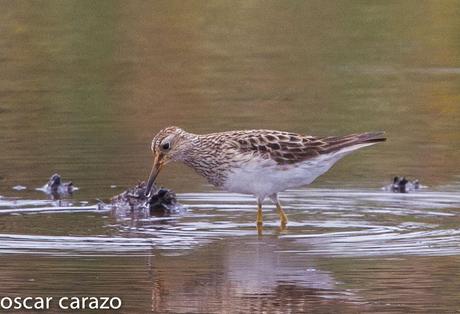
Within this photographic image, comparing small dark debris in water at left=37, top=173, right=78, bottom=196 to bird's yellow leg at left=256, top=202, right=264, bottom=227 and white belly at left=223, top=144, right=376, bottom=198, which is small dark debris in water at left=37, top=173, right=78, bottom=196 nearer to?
white belly at left=223, top=144, right=376, bottom=198

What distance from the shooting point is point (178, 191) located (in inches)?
597

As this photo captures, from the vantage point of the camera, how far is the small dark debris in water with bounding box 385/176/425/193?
587 inches

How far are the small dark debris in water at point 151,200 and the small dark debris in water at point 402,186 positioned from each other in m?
2.33

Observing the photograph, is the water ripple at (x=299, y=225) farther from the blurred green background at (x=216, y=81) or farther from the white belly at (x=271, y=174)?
the blurred green background at (x=216, y=81)

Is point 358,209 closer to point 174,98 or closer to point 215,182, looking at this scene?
point 215,182

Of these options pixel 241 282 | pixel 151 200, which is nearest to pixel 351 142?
pixel 151 200

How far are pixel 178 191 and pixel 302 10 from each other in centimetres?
1448

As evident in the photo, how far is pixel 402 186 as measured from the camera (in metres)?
14.9

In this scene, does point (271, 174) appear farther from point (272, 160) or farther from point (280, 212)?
point (280, 212)

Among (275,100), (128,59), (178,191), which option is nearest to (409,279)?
(178,191)

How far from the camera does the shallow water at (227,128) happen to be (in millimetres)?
10844

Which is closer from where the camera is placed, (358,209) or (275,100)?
(358,209)

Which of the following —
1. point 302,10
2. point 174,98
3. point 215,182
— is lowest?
point 215,182

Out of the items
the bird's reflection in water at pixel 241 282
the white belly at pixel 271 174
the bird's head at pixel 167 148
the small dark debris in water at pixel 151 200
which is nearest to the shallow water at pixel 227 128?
the bird's reflection in water at pixel 241 282
